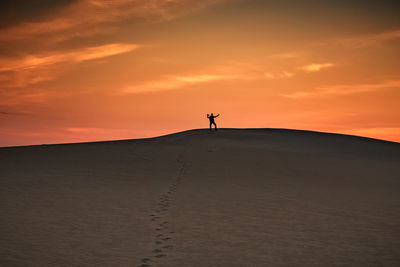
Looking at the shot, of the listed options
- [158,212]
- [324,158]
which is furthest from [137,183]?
[324,158]

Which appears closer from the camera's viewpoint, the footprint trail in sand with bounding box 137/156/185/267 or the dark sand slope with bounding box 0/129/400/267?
the footprint trail in sand with bounding box 137/156/185/267

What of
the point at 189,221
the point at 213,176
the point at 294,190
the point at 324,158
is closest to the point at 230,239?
the point at 189,221

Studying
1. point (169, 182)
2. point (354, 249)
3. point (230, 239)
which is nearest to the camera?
point (354, 249)

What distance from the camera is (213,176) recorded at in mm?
16922

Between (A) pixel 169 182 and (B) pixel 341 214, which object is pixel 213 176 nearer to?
(A) pixel 169 182

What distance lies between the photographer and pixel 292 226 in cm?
883

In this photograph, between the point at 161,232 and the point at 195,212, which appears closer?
the point at 161,232

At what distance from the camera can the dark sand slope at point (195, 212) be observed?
6680 millimetres

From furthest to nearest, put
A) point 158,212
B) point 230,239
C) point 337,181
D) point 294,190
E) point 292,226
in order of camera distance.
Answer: point 337,181
point 294,190
point 158,212
point 292,226
point 230,239

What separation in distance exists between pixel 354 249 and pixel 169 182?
354 inches

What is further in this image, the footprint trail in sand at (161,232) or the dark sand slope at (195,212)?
the dark sand slope at (195,212)

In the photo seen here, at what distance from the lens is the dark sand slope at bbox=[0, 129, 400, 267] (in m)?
6.68

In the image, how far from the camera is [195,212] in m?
10.1

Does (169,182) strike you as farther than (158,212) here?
Yes
